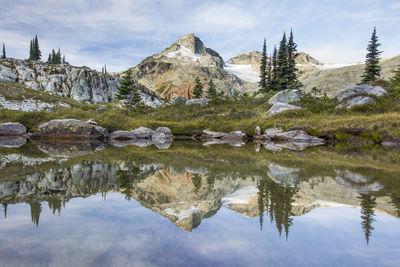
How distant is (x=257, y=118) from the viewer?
2830 centimetres

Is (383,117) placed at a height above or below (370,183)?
above

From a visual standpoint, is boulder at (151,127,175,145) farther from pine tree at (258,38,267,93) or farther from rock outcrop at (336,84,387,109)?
pine tree at (258,38,267,93)

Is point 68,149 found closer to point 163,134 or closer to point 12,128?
point 163,134

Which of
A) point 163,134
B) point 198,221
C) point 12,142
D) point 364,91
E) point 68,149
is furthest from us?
point 364,91

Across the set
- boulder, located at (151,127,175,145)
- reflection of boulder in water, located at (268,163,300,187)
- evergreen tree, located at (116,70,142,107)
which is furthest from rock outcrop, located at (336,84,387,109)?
evergreen tree, located at (116,70,142,107)

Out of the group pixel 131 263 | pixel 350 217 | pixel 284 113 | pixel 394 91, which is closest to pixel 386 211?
pixel 350 217

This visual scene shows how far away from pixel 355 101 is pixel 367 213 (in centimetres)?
2732

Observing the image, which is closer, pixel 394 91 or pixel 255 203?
pixel 255 203

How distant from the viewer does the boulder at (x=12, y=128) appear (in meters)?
23.7

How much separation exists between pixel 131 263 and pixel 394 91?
32.3 metres

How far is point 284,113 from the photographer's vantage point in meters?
27.0

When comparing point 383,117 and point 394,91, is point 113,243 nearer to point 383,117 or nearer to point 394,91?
point 383,117

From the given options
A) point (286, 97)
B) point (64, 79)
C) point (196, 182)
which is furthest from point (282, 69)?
point (64, 79)

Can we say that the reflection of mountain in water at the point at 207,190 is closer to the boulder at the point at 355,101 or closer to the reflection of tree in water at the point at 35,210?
the reflection of tree in water at the point at 35,210
